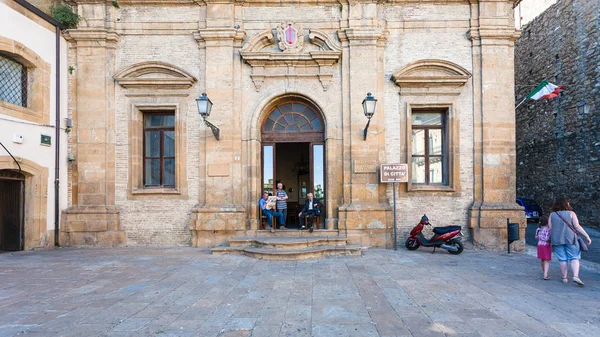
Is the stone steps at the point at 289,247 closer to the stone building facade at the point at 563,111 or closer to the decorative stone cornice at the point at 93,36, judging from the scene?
the decorative stone cornice at the point at 93,36

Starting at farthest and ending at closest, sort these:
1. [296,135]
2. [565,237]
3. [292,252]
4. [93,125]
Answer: [296,135] → [93,125] → [292,252] → [565,237]

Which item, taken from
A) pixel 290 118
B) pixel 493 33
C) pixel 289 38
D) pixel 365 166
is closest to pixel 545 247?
pixel 365 166

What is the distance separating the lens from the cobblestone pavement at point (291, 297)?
4.49 metres

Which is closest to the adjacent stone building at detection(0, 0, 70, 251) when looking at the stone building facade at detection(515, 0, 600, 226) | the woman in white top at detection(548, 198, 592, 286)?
the woman in white top at detection(548, 198, 592, 286)

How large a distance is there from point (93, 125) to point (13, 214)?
124 inches

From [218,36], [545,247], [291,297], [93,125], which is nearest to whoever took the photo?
[291,297]

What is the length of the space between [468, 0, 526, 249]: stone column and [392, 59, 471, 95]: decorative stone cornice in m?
0.55

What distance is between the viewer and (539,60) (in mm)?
17703

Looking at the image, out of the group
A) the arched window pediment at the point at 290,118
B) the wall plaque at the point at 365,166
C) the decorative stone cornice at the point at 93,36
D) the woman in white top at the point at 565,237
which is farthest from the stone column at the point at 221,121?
the woman in white top at the point at 565,237

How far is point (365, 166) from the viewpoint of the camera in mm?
10500

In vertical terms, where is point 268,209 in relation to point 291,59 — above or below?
below

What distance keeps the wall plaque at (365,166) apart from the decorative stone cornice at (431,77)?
226 cm

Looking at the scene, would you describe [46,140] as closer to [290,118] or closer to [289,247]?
[290,118]

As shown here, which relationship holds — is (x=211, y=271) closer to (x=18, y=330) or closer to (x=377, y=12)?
(x=18, y=330)
